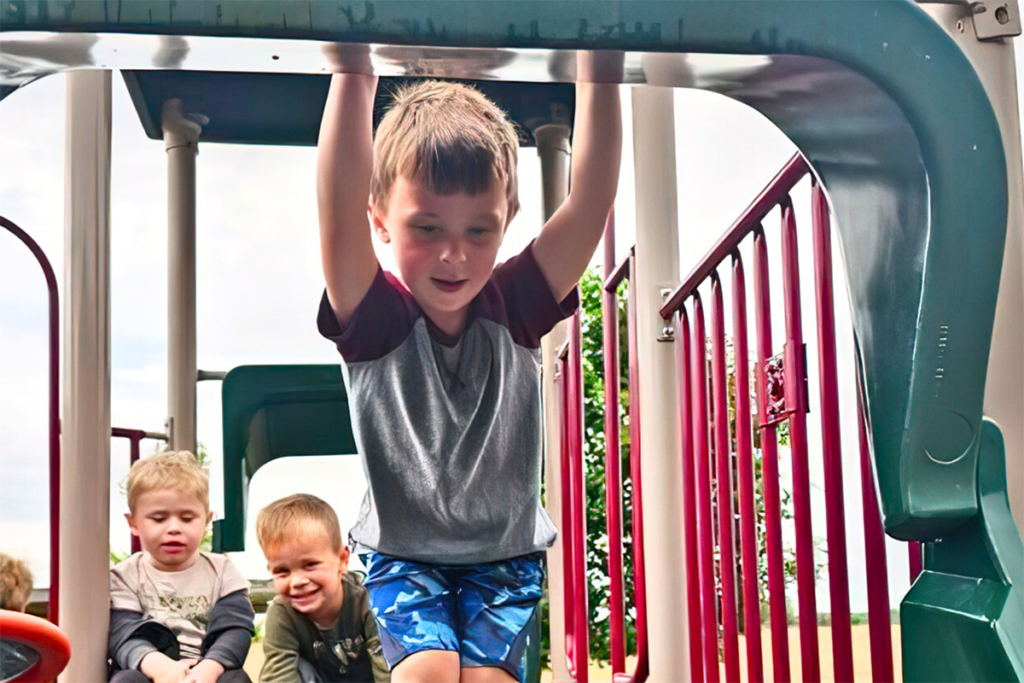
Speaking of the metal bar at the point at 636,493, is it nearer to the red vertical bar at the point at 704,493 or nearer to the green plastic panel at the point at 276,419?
the red vertical bar at the point at 704,493

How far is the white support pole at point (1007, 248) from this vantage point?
20.7 inches

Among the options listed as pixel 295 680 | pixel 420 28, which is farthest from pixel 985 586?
pixel 295 680

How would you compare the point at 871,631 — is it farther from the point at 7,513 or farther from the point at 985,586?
the point at 7,513

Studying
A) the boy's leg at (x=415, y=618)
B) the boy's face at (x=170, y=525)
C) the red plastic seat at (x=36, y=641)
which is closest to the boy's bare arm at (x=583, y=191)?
the boy's leg at (x=415, y=618)

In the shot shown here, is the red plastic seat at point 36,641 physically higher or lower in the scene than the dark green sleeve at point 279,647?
higher

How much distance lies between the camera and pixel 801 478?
778 millimetres

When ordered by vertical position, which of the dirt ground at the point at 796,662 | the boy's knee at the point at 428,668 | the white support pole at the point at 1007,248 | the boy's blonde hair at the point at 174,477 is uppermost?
Answer: the white support pole at the point at 1007,248

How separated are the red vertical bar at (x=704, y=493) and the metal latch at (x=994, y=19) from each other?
0.48 m

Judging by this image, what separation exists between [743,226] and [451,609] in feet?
1.33

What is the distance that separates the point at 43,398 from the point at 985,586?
78cm

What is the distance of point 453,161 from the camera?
→ 782 mm

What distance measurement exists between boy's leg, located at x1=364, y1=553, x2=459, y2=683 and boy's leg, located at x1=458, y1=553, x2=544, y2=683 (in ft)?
0.04

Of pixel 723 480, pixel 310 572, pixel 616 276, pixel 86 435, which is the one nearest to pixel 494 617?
pixel 310 572

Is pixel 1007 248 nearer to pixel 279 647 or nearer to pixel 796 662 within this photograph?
pixel 279 647
